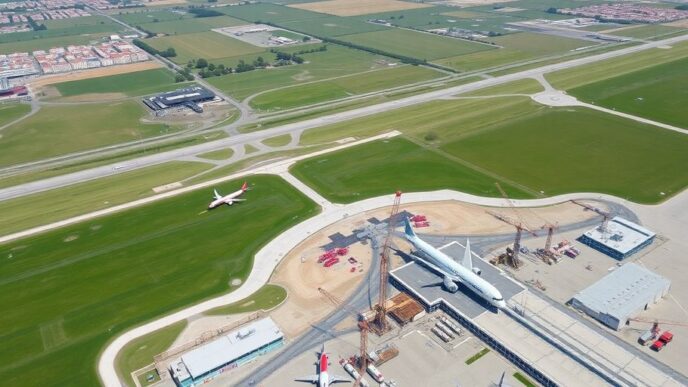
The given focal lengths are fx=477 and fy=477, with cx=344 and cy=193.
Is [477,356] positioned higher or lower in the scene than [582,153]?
lower

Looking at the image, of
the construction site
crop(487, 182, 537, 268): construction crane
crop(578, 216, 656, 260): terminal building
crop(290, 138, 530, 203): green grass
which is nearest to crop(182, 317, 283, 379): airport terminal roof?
the construction site

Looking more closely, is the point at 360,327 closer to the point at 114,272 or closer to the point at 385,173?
the point at 114,272

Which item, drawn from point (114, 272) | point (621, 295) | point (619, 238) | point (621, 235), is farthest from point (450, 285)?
point (114, 272)

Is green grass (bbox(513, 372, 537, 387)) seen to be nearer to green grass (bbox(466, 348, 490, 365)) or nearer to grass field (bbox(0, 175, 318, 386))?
green grass (bbox(466, 348, 490, 365))

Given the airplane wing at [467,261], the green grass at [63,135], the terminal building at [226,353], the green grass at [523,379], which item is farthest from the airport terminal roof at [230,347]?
the green grass at [63,135]

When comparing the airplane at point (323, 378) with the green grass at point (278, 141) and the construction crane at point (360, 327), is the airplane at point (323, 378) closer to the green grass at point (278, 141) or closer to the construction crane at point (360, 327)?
the construction crane at point (360, 327)
